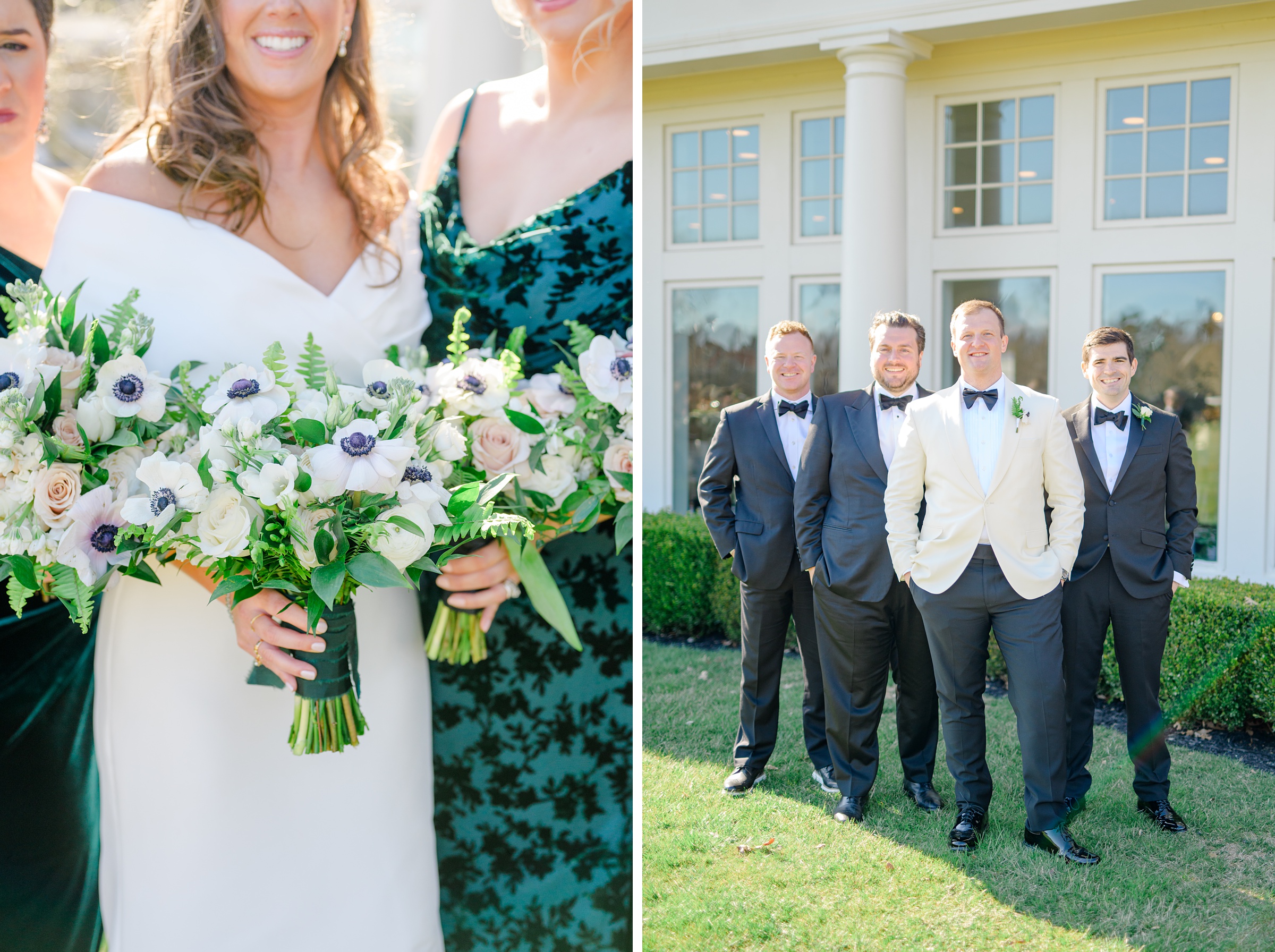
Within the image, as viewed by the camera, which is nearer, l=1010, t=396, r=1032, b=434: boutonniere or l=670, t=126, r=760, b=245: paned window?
l=1010, t=396, r=1032, b=434: boutonniere

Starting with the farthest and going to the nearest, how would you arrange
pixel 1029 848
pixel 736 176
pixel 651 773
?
pixel 736 176, pixel 651 773, pixel 1029 848

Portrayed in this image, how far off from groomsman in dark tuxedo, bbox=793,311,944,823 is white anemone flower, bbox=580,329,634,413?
0.48 meters

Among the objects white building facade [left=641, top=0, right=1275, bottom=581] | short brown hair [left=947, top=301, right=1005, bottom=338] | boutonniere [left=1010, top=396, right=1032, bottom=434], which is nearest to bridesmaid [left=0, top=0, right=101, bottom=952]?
white building facade [left=641, top=0, right=1275, bottom=581]

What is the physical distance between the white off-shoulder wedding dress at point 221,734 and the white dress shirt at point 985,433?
129 centimetres

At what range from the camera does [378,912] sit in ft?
8.04

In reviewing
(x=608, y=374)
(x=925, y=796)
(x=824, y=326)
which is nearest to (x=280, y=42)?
(x=608, y=374)

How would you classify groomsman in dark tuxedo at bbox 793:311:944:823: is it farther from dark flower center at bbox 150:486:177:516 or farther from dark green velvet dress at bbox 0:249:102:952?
dark green velvet dress at bbox 0:249:102:952

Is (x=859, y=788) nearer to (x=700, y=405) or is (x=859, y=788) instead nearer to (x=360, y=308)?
(x=700, y=405)

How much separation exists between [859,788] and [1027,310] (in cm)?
117

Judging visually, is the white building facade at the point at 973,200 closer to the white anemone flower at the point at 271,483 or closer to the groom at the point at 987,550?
the groom at the point at 987,550

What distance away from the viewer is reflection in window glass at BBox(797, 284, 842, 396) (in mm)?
2520

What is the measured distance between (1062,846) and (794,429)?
110cm

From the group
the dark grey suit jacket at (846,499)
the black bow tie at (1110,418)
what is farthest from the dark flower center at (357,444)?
the black bow tie at (1110,418)

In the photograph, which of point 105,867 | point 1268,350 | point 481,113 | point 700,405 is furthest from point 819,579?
point 105,867
